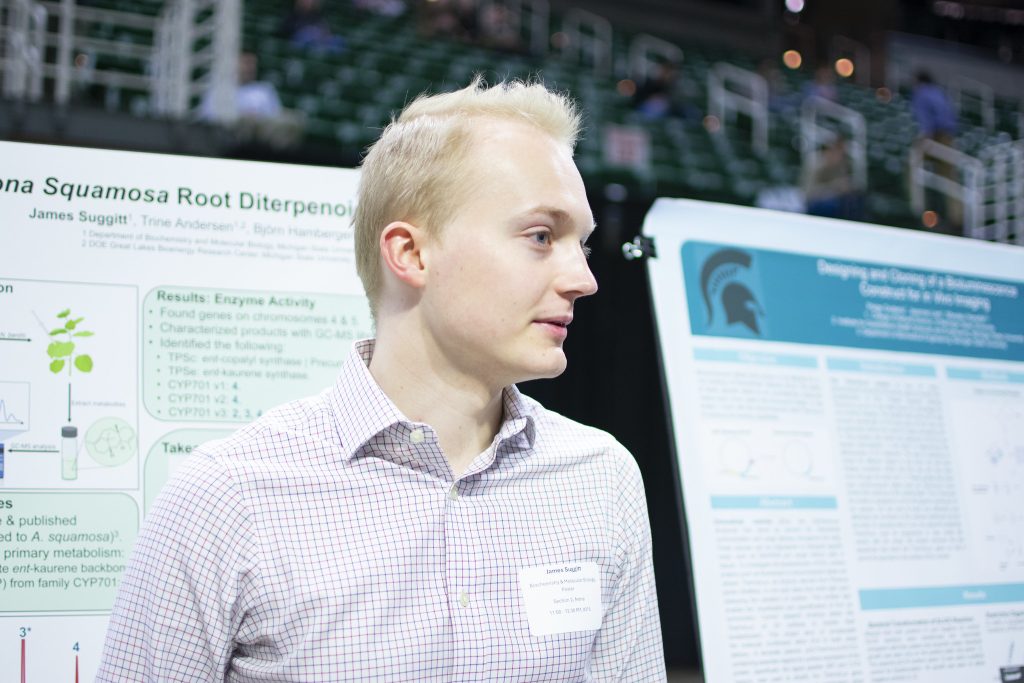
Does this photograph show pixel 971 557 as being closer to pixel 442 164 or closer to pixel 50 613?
pixel 442 164

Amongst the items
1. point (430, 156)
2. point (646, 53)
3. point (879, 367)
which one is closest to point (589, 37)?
point (646, 53)

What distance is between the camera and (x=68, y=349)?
182 cm

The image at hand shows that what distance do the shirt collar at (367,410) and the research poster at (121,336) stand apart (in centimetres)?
41

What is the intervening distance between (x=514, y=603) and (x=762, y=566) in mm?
757

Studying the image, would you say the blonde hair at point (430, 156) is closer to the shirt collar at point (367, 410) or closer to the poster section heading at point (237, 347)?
the shirt collar at point (367, 410)

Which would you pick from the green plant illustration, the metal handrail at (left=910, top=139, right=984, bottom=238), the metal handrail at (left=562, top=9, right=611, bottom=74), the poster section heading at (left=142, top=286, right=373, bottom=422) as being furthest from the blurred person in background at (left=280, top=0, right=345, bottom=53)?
the green plant illustration

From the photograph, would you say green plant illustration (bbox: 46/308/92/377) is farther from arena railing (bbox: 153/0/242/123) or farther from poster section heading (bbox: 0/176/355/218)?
arena railing (bbox: 153/0/242/123)

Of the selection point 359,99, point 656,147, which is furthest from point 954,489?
point 656,147

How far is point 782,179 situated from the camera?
9.95m

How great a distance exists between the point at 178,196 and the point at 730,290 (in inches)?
45.0

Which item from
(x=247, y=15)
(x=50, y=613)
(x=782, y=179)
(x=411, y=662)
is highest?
(x=247, y=15)

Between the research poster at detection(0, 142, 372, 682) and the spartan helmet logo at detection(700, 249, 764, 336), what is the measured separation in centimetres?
73

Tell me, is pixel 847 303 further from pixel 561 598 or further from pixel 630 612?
pixel 561 598

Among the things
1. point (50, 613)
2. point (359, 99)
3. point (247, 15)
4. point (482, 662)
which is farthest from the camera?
point (247, 15)
